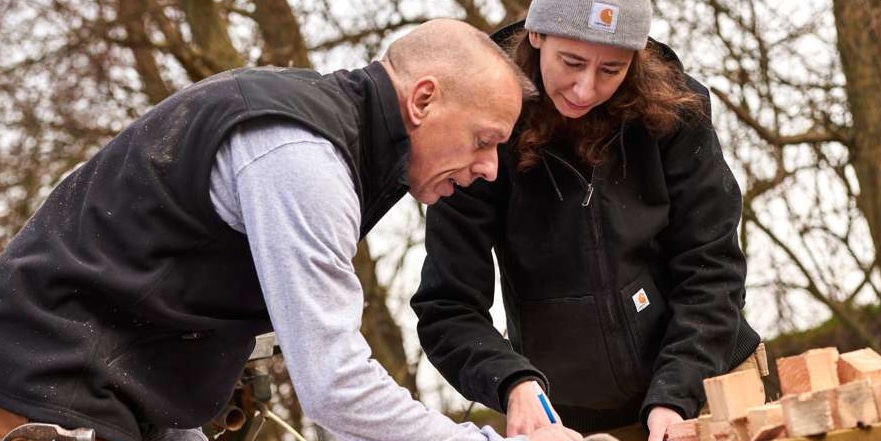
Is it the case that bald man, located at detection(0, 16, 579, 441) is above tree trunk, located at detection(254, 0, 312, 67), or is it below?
below

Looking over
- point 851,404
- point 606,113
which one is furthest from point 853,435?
point 606,113

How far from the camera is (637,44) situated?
2.98 meters

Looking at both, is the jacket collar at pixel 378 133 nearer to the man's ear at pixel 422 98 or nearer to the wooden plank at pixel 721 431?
the man's ear at pixel 422 98

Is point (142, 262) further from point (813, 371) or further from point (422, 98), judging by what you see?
point (813, 371)

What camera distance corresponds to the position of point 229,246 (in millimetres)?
2232

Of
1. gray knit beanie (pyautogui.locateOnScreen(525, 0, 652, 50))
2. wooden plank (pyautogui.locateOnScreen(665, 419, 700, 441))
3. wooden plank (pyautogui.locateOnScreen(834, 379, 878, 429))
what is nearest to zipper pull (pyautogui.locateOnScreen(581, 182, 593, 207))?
gray knit beanie (pyautogui.locateOnScreen(525, 0, 652, 50))

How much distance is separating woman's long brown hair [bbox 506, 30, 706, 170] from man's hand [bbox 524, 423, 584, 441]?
762 millimetres

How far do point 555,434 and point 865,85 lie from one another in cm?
451

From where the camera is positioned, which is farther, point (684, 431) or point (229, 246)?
point (684, 431)

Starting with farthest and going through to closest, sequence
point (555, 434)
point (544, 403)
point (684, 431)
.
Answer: point (544, 403) < point (684, 431) < point (555, 434)

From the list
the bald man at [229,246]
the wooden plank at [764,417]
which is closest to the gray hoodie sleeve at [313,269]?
the bald man at [229,246]

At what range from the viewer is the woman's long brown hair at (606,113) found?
3072 millimetres

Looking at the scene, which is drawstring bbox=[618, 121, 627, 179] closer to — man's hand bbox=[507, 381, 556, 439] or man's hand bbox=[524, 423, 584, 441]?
man's hand bbox=[507, 381, 556, 439]

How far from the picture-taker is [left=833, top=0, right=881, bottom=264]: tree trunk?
640 cm
